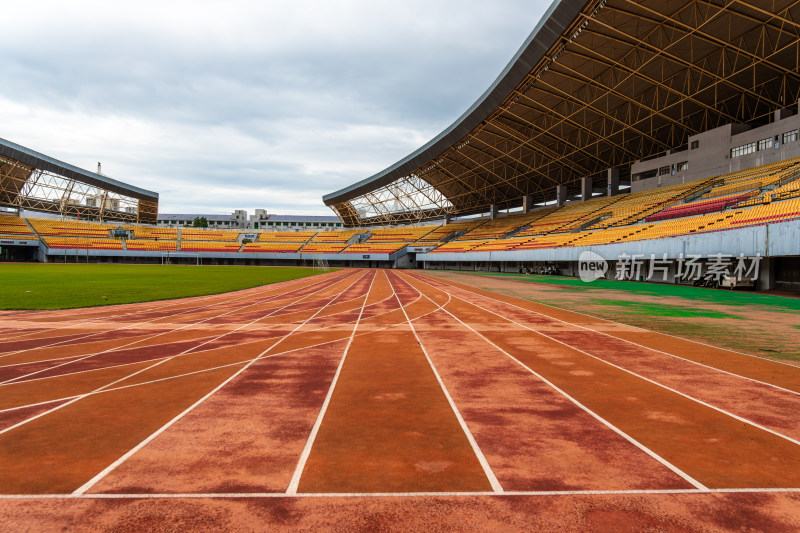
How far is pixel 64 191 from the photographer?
204 ft

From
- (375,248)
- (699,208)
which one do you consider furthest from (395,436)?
(375,248)


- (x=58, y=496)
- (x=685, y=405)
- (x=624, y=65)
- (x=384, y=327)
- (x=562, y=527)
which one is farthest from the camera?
(x=624, y=65)

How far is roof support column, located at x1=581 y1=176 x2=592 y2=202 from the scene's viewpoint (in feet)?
164

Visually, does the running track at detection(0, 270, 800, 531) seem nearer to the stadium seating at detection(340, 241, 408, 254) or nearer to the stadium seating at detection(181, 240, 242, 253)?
the stadium seating at detection(340, 241, 408, 254)

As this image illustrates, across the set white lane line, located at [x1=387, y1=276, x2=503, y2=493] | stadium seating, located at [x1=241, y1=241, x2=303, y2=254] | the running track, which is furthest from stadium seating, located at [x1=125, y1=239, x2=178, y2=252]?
white lane line, located at [x1=387, y1=276, x2=503, y2=493]

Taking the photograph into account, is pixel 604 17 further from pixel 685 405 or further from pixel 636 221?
pixel 685 405

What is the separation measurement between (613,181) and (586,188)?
156 inches

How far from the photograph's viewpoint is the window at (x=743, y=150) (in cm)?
3134

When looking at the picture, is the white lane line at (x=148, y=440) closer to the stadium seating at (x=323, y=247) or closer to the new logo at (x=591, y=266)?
the new logo at (x=591, y=266)

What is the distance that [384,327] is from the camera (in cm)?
1019

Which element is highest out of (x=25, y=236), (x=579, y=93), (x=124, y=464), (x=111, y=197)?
(x=579, y=93)

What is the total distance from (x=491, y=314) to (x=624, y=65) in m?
24.9

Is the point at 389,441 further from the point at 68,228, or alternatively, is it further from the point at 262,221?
the point at 262,221

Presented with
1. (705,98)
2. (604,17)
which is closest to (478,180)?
(705,98)
